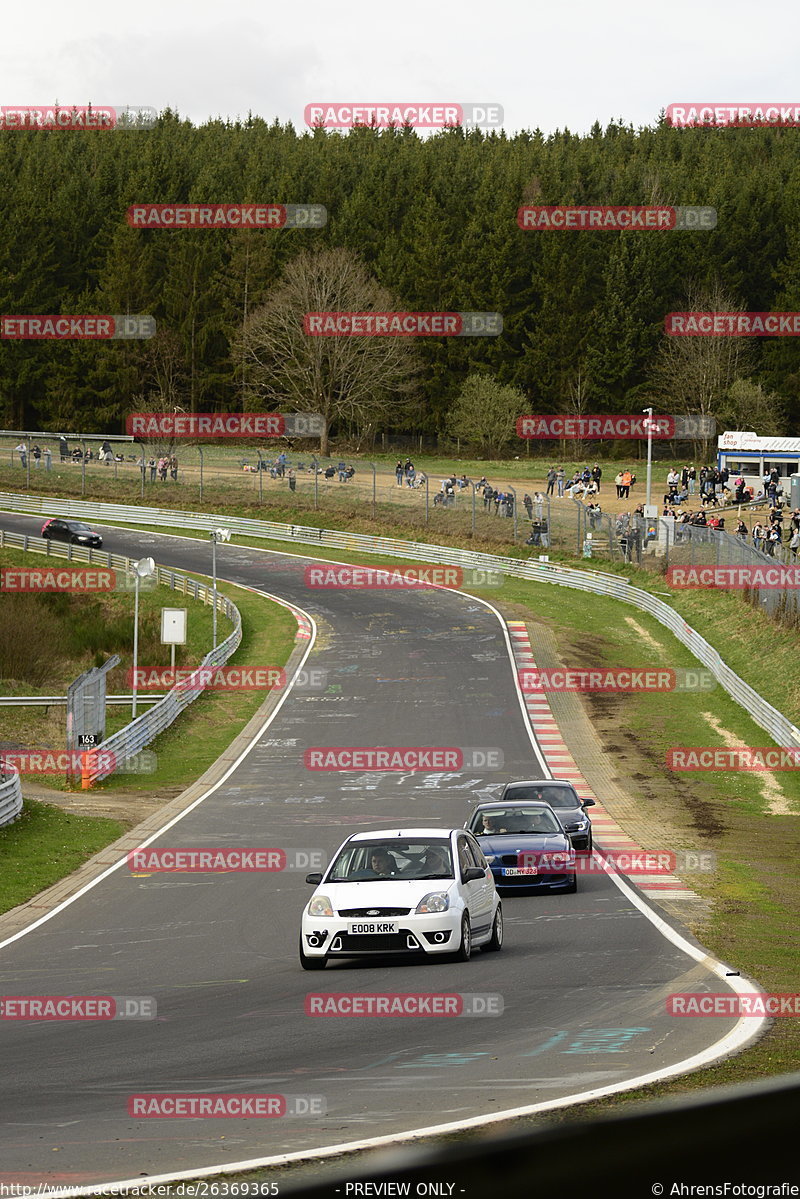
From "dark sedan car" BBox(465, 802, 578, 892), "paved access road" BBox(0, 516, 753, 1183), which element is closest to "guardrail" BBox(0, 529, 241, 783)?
"paved access road" BBox(0, 516, 753, 1183)

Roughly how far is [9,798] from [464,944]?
15.8 m

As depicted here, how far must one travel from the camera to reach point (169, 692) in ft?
148

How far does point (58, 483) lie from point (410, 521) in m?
24.2

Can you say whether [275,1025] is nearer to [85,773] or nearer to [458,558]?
[85,773]

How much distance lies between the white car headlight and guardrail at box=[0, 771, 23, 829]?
14.4 meters

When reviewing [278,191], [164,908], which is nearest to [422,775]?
[164,908]

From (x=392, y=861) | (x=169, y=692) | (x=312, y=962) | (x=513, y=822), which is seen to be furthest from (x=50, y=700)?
(x=312, y=962)

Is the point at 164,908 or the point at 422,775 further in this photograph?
the point at 422,775

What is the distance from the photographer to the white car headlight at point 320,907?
48.3 feet

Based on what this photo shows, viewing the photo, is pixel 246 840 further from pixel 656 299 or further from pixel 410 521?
pixel 656 299

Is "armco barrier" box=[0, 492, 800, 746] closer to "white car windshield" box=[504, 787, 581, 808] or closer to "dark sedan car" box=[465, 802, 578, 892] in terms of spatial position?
"white car windshield" box=[504, 787, 581, 808]

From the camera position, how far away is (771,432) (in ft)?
375

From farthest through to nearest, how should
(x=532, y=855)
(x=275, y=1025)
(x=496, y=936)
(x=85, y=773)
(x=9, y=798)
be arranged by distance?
1. (x=85, y=773)
2. (x=9, y=798)
3. (x=532, y=855)
4. (x=496, y=936)
5. (x=275, y=1025)

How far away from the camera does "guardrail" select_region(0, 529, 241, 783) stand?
118ft
